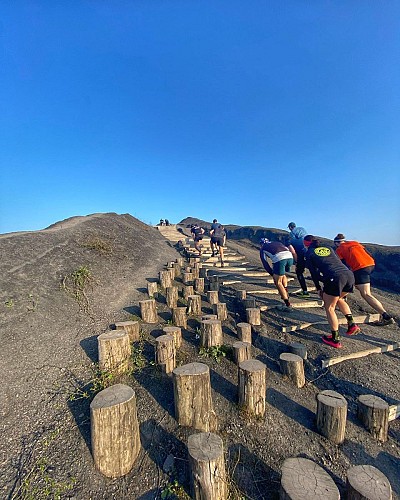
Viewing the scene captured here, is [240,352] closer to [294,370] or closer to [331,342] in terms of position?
[294,370]

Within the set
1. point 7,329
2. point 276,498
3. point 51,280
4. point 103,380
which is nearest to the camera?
point 276,498

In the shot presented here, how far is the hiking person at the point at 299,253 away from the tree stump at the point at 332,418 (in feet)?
15.5

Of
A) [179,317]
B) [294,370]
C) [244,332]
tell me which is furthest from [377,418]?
[179,317]

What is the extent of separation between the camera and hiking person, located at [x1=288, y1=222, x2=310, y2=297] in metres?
7.54

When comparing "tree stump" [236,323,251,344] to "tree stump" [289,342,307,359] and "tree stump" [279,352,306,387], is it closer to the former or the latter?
"tree stump" [289,342,307,359]

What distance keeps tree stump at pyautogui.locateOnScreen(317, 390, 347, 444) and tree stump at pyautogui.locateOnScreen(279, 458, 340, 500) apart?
0.82m

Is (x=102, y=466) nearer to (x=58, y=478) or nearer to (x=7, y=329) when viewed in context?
(x=58, y=478)

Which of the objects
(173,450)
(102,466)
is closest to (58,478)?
(102,466)

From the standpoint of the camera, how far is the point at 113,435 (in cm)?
248

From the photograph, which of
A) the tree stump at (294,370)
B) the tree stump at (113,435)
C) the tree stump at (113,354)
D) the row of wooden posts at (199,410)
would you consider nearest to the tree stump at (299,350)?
the row of wooden posts at (199,410)

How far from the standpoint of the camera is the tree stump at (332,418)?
2975 mm

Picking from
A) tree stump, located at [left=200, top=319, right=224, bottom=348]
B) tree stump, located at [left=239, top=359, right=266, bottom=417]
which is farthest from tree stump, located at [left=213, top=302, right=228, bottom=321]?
tree stump, located at [left=239, top=359, right=266, bottom=417]

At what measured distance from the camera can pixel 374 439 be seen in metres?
3.13

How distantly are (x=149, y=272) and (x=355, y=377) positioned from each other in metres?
7.98
